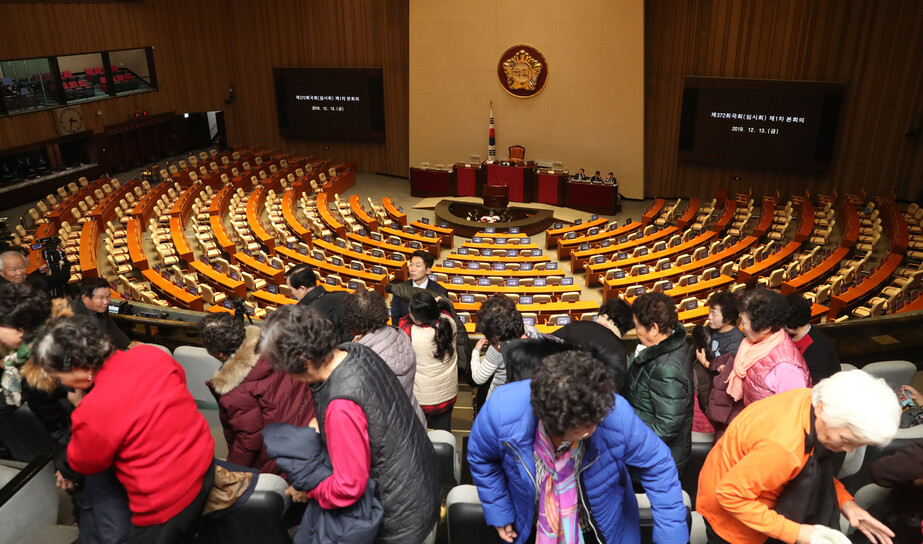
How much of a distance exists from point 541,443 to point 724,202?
14239 millimetres

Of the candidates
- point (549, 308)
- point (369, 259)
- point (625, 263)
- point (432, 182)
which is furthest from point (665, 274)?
point (432, 182)

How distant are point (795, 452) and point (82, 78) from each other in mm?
19703

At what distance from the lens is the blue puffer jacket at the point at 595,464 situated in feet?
6.35

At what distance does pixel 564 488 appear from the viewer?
78.7 inches

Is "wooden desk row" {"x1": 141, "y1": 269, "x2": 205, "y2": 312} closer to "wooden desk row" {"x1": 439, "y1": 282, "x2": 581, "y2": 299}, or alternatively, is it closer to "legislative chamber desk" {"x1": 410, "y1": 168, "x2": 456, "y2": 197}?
"wooden desk row" {"x1": 439, "y1": 282, "x2": 581, "y2": 299}

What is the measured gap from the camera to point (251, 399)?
2.56 metres

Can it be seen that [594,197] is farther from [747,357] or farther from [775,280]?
[747,357]

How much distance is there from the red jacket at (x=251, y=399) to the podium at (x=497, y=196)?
12870 millimetres

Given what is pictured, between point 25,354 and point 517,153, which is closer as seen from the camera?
point 25,354

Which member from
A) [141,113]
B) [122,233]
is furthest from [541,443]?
[141,113]

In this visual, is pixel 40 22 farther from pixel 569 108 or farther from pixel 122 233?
pixel 569 108

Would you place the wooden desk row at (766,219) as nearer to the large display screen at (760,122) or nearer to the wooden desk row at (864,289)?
the large display screen at (760,122)

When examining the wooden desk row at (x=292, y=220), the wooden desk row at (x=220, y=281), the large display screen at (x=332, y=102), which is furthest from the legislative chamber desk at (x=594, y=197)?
A: the wooden desk row at (x=220, y=281)

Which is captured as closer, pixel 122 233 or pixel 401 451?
pixel 401 451
